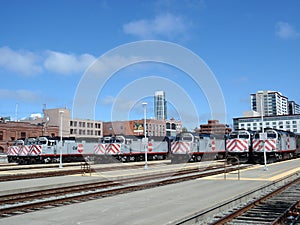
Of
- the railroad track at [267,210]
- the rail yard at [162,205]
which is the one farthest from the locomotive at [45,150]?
the railroad track at [267,210]

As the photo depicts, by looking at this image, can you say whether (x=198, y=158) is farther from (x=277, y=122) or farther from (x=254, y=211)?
(x=277, y=122)

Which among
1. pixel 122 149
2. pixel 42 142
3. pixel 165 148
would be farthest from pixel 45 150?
pixel 165 148

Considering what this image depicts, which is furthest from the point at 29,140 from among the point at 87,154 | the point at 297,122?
the point at 297,122

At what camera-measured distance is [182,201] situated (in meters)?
10.7

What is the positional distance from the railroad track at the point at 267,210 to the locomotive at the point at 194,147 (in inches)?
740

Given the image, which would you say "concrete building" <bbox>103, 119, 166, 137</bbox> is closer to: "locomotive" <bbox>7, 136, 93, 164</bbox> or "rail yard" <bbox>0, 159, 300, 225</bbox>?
"locomotive" <bbox>7, 136, 93, 164</bbox>

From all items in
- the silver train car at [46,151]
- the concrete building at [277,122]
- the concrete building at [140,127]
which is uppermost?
the concrete building at [277,122]

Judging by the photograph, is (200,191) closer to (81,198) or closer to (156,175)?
(81,198)

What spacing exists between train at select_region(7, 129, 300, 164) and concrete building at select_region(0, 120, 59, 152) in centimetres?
3638

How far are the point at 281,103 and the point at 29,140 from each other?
11504 cm

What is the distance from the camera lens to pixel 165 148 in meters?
42.3

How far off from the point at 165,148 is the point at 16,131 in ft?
145

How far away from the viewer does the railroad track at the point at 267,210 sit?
8.60m

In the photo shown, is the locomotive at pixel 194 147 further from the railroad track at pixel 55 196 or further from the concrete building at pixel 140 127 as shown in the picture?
the railroad track at pixel 55 196
